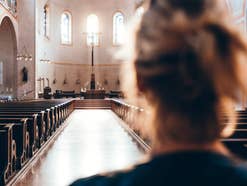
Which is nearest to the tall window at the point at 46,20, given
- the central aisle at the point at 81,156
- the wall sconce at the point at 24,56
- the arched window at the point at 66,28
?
the arched window at the point at 66,28

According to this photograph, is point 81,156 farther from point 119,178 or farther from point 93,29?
point 93,29

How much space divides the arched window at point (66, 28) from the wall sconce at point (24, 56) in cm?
660

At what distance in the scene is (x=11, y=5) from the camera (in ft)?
79.8

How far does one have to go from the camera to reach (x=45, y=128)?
10312 mm

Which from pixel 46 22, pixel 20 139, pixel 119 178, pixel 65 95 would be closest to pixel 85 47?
pixel 46 22

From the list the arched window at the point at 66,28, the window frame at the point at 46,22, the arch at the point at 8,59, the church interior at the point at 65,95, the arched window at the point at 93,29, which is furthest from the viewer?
the arched window at the point at 93,29

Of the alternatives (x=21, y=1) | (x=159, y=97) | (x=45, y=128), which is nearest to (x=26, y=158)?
A: (x=45, y=128)

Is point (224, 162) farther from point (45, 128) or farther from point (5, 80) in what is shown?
point (5, 80)

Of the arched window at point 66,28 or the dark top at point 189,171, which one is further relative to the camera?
the arched window at point 66,28

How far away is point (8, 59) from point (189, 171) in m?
25.8

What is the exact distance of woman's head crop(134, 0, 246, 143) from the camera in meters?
0.91

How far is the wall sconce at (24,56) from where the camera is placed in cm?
2481

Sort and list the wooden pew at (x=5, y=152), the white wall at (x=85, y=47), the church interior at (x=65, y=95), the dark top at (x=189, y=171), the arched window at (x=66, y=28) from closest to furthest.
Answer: the dark top at (x=189, y=171) < the wooden pew at (x=5, y=152) < the church interior at (x=65, y=95) < the white wall at (x=85, y=47) < the arched window at (x=66, y=28)

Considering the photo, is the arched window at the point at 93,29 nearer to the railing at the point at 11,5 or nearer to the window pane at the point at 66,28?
the window pane at the point at 66,28
